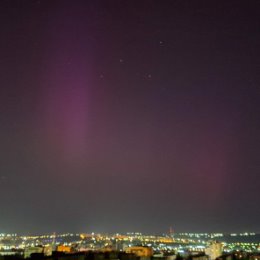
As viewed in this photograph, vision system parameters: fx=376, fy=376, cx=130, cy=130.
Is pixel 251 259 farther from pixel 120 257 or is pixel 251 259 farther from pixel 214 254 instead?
pixel 120 257

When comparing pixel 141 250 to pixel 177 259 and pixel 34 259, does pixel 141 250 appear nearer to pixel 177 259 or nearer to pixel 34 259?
pixel 177 259

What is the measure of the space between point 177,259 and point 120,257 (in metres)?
6.57

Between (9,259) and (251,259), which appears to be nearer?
(9,259)

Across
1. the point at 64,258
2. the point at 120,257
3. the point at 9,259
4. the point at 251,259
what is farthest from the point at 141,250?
the point at 9,259

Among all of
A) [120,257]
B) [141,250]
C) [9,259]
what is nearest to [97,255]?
[120,257]

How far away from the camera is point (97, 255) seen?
26.6 m

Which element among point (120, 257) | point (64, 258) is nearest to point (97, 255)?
point (120, 257)

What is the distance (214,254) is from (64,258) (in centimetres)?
2409

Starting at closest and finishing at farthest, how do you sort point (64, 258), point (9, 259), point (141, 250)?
point (9, 259) → point (64, 258) → point (141, 250)

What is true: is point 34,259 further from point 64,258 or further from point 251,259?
point 251,259

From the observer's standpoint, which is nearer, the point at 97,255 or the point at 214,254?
the point at 97,255

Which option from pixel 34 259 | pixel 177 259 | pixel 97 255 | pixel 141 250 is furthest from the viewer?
pixel 141 250

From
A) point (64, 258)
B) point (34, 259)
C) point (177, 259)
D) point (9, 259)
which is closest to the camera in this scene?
point (34, 259)

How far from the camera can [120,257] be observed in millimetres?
27062
